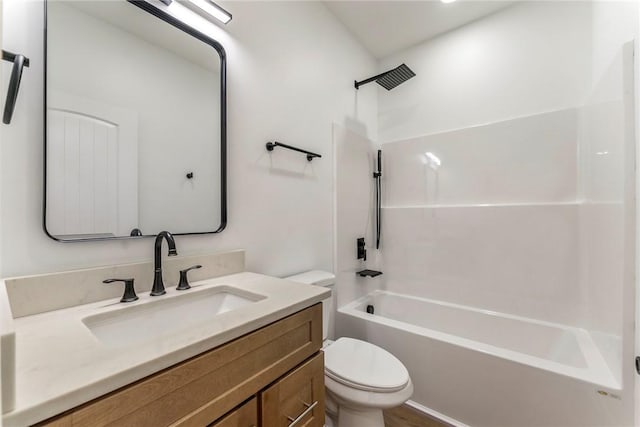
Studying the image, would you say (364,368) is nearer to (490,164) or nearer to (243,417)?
(243,417)

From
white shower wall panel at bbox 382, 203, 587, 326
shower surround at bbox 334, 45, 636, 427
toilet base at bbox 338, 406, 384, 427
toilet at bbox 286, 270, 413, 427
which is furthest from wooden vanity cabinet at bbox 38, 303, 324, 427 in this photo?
white shower wall panel at bbox 382, 203, 587, 326

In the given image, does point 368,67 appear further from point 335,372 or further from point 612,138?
point 335,372

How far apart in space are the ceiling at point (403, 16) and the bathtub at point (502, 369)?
7.42 feet

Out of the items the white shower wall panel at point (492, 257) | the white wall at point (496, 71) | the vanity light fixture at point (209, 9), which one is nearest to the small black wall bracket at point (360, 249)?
the white shower wall panel at point (492, 257)

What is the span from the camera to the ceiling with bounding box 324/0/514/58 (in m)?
1.96

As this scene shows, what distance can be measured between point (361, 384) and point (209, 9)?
1.83m


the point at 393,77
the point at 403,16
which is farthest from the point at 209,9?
the point at 403,16

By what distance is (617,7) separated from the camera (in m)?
1.29

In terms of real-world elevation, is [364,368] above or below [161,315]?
below

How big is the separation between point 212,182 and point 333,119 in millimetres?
1147

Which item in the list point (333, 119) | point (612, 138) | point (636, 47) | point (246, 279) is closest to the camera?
point (636, 47)

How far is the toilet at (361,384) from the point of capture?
1182 millimetres

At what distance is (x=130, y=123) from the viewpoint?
102 cm

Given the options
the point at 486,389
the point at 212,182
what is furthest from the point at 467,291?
the point at 212,182
